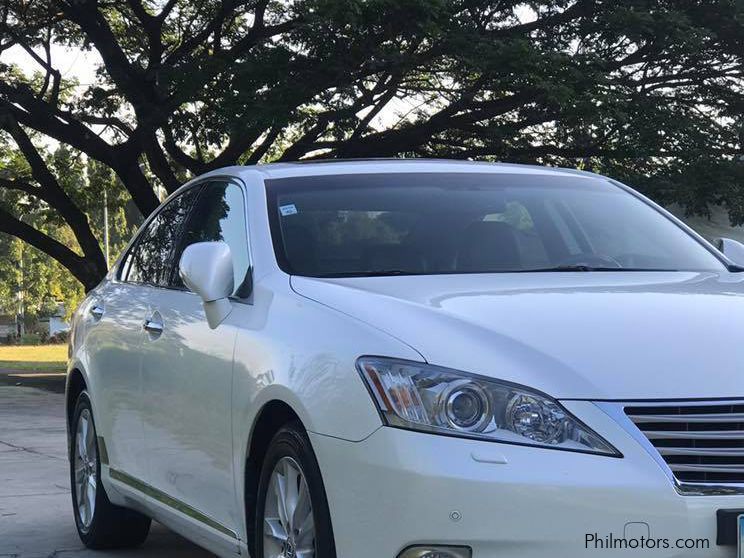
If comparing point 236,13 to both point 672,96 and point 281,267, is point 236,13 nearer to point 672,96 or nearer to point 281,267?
point 672,96

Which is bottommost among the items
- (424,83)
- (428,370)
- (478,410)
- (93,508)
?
(93,508)

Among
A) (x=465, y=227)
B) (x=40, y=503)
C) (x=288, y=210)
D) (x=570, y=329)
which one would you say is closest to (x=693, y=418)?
(x=570, y=329)

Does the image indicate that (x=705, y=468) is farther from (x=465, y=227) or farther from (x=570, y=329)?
(x=465, y=227)

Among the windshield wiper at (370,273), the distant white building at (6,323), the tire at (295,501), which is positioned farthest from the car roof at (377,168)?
the distant white building at (6,323)

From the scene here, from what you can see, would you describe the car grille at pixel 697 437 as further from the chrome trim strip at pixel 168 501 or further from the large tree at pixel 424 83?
the large tree at pixel 424 83

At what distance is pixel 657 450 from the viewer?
348 centimetres

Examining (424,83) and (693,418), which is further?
(424,83)

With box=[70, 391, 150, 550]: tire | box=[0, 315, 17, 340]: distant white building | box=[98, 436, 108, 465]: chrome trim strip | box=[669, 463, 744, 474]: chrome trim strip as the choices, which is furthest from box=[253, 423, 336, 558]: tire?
box=[0, 315, 17, 340]: distant white building

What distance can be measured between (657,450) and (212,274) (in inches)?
72.3

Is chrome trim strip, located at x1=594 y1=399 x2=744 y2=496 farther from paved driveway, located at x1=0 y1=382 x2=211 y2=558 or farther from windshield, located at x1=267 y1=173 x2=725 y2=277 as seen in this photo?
paved driveway, located at x1=0 y1=382 x2=211 y2=558

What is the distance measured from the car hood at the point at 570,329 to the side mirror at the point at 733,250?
127cm

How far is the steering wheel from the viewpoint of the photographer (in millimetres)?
5109

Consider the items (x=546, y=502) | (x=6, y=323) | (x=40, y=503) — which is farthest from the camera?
(x=6, y=323)

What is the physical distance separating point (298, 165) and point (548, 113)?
15735mm
